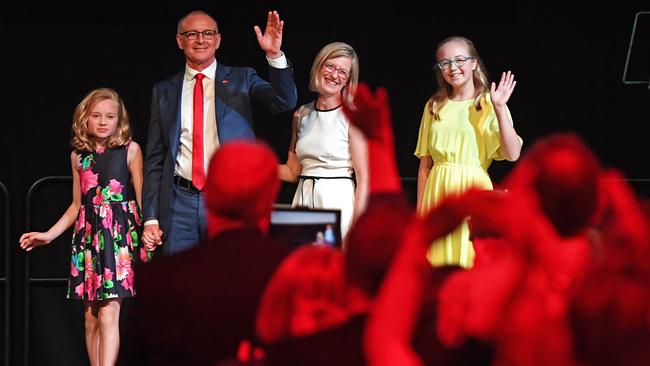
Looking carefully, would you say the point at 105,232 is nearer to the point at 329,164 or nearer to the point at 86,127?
the point at 86,127

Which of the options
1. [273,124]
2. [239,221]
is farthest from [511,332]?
[273,124]

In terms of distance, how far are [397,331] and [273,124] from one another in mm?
4131

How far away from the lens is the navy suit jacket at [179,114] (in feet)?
14.1

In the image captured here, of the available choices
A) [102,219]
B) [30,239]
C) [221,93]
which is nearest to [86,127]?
[102,219]

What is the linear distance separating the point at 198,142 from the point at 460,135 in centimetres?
100

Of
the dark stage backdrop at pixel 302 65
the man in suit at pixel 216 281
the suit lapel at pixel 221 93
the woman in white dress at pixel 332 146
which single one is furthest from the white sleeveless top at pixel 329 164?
the man in suit at pixel 216 281

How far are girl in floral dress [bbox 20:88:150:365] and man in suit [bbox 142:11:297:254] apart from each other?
546 millimetres

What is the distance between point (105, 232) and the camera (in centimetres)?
489

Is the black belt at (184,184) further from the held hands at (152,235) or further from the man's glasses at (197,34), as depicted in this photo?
the man's glasses at (197,34)

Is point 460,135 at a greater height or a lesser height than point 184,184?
greater

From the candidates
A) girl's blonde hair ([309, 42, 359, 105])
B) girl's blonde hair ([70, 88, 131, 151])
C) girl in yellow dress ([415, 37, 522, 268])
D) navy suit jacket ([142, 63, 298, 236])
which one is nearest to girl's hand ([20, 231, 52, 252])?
girl's blonde hair ([70, 88, 131, 151])

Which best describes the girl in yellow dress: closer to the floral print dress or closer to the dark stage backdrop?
the dark stage backdrop

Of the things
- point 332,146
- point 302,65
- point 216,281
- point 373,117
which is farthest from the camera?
point 302,65

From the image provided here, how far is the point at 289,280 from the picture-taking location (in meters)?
1.95
